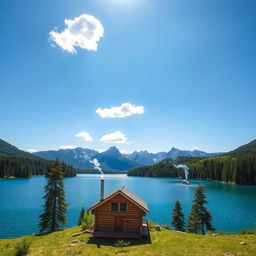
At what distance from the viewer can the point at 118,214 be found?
25.3 meters

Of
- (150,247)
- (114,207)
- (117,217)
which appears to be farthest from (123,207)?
(150,247)

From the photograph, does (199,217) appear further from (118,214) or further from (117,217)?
(118,214)

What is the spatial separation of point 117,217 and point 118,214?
0.53 meters

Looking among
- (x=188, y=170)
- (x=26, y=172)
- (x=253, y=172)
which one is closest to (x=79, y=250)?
(x=253, y=172)

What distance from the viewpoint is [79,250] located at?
20188mm

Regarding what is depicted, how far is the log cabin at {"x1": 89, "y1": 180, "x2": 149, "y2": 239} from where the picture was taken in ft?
82.1

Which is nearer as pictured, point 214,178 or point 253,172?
point 253,172

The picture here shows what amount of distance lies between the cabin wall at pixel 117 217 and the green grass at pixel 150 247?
6.48 feet

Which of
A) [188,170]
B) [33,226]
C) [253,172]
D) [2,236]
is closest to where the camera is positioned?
[2,236]

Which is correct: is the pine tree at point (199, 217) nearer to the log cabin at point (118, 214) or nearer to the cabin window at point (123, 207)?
the log cabin at point (118, 214)

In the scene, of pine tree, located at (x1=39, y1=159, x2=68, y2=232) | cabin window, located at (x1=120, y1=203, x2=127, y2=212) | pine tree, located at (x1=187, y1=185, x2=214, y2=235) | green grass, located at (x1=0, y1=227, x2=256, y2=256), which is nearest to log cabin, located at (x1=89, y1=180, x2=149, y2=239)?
cabin window, located at (x1=120, y1=203, x2=127, y2=212)

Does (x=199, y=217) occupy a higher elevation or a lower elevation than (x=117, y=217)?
lower

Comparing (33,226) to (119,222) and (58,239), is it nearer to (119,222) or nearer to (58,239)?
(58,239)

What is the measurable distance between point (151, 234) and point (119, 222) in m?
4.30
